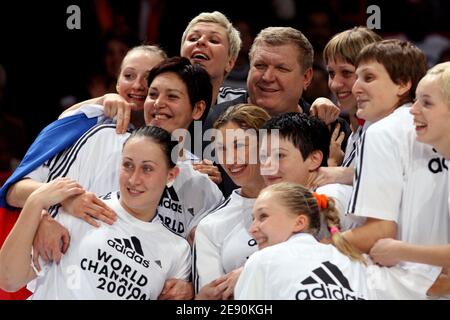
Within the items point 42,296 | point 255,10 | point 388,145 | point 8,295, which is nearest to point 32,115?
point 255,10

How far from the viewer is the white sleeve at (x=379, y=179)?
13.2ft

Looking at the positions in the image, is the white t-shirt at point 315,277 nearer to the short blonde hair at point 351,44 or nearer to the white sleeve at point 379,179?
the white sleeve at point 379,179

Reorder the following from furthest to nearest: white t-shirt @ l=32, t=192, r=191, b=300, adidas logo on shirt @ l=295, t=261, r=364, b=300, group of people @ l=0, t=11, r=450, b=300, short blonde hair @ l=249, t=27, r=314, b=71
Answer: short blonde hair @ l=249, t=27, r=314, b=71 → white t-shirt @ l=32, t=192, r=191, b=300 → group of people @ l=0, t=11, r=450, b=300 → adidas logo on shirt @ l=295, t=261, r=364, b=300

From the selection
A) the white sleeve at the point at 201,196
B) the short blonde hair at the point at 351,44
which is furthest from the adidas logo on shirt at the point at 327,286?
the short blonde hair at the point at 351,44

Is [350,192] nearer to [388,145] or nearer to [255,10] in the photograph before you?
[388,145]

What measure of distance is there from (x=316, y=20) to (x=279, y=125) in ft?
10.2

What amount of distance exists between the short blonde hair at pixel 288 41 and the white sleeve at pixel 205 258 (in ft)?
4.28

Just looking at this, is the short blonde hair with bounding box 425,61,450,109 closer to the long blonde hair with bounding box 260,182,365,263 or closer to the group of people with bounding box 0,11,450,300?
the group of people with bounding box 0,11,450,300

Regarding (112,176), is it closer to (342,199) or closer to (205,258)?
(205,258)

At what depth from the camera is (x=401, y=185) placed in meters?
4.05

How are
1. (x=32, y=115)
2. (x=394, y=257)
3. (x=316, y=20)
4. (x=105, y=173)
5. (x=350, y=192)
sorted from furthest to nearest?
(x=316, y=20), (x=32, y=115), (x=105, y=173), (x=350, y=192), (x=394, y=257)

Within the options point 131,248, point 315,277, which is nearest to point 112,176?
point 131,248

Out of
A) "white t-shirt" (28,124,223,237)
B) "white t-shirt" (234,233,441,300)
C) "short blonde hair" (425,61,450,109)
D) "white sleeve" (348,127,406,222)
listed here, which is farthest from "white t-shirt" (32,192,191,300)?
"short blonde hair" (425,61,450,109)

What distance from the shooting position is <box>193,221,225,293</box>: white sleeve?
423 centimetres
